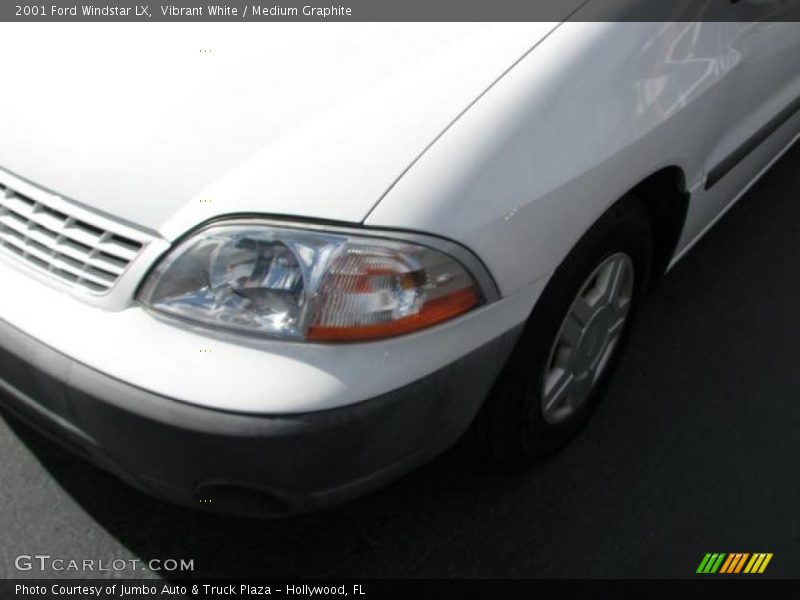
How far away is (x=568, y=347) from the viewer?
2354 mm

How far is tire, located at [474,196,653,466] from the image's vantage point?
213cm

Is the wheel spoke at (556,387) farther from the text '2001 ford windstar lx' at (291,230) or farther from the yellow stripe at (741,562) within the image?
the yellow stripe at (741,562)

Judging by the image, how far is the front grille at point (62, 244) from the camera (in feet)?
6.04

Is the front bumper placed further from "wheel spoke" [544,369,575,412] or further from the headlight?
"wheel spoke" [544,369,575,412]

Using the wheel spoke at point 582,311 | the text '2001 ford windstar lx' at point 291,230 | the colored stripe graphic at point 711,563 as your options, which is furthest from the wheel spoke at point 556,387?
the colored stripe graphic at point 711,563

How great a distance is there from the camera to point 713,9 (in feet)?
7.63

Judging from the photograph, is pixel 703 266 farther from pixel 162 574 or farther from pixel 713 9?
pixel 162 574

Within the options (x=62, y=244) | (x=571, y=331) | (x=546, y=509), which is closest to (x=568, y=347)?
(x=571, y=331)

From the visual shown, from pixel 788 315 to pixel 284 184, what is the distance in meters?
2.09

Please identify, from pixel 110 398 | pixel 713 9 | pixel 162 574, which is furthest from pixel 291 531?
pixel 713 9

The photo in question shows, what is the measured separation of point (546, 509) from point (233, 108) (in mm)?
1266

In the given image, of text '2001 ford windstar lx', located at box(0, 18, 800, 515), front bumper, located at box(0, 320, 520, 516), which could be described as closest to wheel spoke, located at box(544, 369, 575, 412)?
text '2001 ford windstar lx', located at box(0, 18, 800, 515)

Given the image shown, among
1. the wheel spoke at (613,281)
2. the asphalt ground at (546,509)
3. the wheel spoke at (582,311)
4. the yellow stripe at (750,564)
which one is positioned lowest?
the yellow stripe at (750,564)

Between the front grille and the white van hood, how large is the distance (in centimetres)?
5
